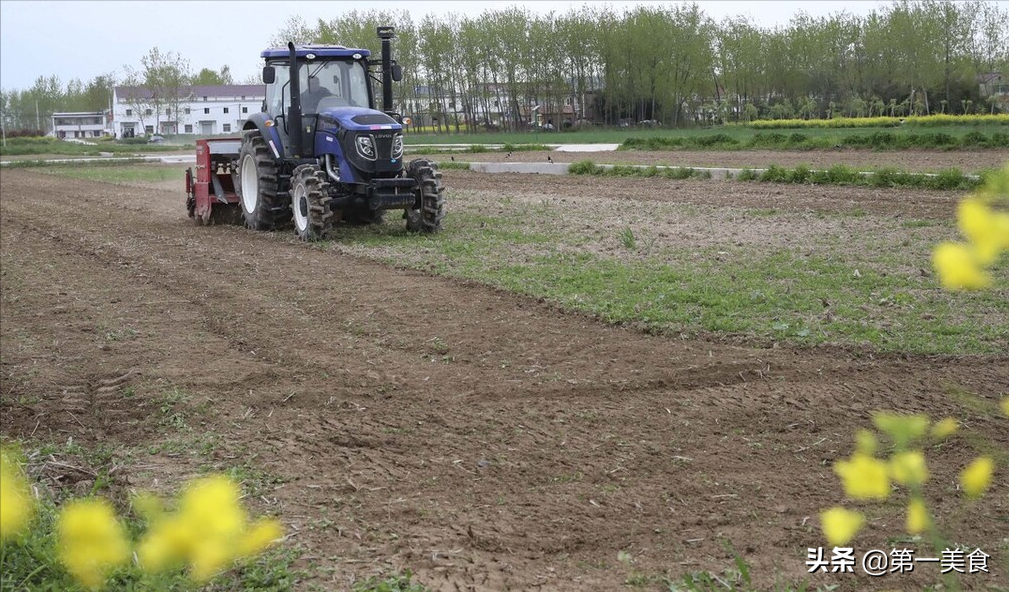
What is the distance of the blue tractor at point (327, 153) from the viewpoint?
13.4m

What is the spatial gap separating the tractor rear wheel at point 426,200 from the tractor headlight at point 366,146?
679mm

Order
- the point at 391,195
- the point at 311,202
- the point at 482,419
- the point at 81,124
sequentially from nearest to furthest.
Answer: the point at 482,419 < the point at 311,202 < the point at 391,195 < the point at 81,124

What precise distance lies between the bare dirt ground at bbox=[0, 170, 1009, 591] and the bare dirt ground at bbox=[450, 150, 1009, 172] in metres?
12.7

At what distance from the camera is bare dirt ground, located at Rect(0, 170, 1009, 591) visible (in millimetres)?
3982

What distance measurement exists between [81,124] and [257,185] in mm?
138943

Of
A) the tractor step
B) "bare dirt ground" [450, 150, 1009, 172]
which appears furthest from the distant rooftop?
the tractor step

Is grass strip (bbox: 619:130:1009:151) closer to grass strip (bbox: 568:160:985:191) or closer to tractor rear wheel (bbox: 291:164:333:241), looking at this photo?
grass strip (bbox: 568:160:985:191)

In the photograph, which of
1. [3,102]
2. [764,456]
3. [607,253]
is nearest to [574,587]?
[764,456]

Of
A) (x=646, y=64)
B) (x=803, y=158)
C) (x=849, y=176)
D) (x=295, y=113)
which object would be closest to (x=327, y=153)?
(x=295, y=113)

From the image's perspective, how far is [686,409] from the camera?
5.66 metres

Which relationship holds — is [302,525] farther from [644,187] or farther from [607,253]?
[644,187]

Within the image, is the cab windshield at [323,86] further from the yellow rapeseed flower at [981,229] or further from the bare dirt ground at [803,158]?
the yellow rapeseed flower at [981,229]

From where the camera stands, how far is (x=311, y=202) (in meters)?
13.1

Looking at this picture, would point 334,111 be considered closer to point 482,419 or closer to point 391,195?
point 391,195
